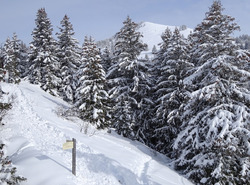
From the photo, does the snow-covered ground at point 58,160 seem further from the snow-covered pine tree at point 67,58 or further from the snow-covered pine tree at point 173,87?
the snow-covered pine tree at point 67,58

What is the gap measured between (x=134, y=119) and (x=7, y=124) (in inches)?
442

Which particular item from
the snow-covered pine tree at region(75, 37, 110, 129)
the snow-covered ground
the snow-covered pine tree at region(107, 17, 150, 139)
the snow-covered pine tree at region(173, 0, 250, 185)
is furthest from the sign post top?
the snow-covered pine tree at region(107, 17, 150, 139)

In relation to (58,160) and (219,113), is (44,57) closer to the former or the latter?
(58,160)

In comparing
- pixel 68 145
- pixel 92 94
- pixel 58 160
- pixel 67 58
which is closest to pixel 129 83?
pixel 92 94

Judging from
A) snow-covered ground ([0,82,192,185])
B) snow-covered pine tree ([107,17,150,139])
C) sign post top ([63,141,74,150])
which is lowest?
snow-covered ground ([0,82,192,185])

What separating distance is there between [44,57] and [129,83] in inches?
459

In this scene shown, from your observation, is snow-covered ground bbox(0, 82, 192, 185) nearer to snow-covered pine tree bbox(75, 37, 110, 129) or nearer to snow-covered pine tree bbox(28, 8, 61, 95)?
snow-covered pine tree bbox(75, 37, 110, 129)

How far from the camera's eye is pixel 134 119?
2091cm

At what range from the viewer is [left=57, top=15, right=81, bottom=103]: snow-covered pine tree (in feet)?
91.5

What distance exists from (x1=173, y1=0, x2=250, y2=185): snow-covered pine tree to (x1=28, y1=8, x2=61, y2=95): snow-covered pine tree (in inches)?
724

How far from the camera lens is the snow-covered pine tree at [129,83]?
2052 centimetres

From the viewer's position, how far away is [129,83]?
21922mm

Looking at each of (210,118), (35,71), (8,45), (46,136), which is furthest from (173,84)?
(8,45)

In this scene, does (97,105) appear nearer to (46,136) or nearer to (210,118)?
(46,136)
